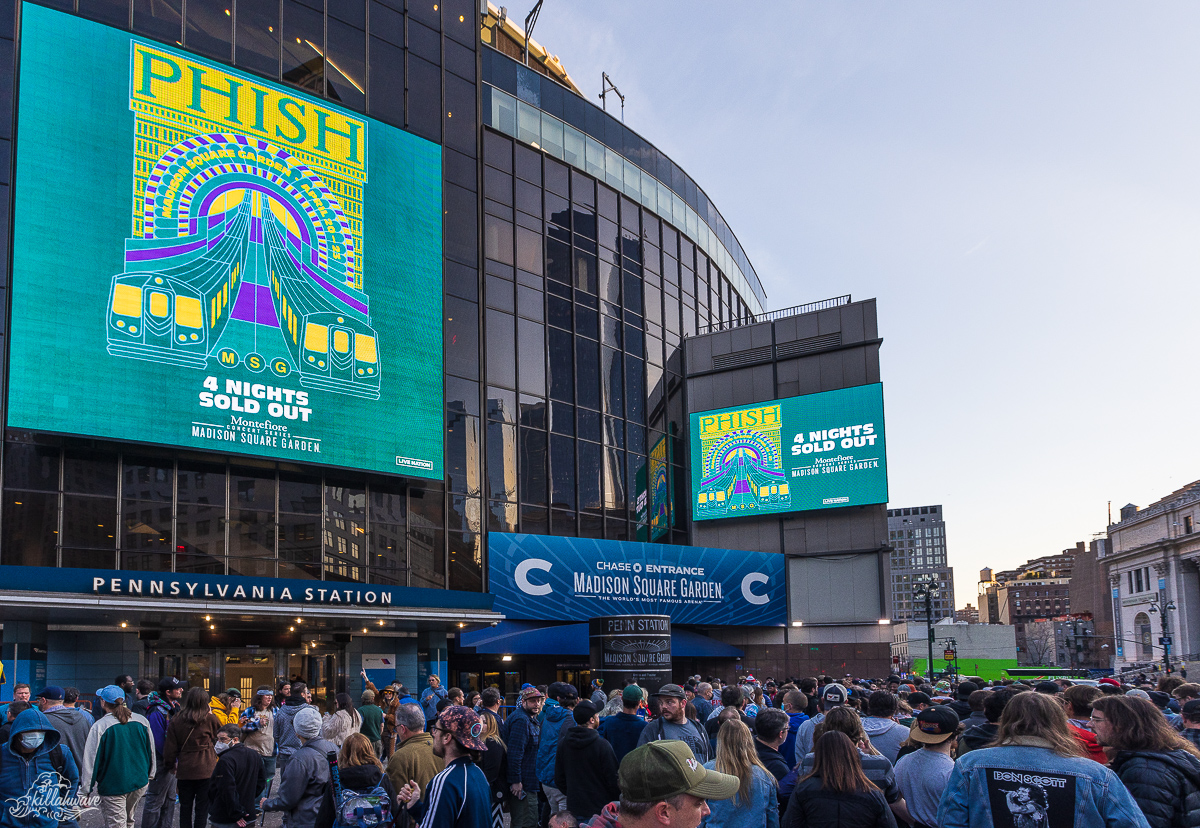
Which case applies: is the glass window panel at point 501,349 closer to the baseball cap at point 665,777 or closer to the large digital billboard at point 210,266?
the large digital billboard at point 210,266

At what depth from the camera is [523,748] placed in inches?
452

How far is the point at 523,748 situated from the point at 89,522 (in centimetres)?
1567

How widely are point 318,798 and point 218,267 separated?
1897cm

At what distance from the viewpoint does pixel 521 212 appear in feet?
116

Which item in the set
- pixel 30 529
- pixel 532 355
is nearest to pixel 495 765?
pixel 30 529

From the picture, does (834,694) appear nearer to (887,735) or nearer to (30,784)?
(887,735)

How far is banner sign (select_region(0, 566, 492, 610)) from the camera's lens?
20344mm

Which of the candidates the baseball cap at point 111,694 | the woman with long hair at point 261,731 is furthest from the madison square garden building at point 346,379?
the baseball cap at point 111,694

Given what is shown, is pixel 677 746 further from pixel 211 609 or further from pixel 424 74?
pixel 424 74

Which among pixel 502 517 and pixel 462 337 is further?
pixel 502 517

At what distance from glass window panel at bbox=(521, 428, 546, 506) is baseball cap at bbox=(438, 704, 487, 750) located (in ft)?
91.0

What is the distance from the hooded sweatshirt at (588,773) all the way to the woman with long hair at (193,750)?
4.71m

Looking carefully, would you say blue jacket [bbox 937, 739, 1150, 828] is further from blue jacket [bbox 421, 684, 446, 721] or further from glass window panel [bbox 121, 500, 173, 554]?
glass window panel [bbox 121, 500, 173, 554]

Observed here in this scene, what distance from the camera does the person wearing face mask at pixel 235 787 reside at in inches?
380
